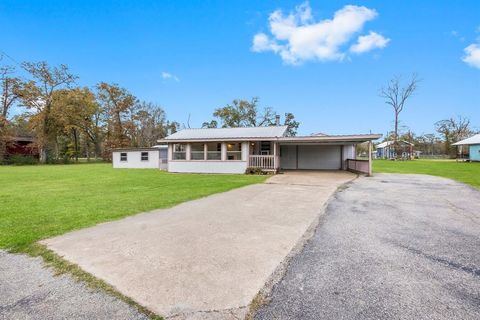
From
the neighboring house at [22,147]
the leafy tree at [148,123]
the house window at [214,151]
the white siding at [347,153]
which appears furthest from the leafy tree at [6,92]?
the white siding at [347,153]

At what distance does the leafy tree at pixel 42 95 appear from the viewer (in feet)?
103

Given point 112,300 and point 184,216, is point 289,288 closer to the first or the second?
point 112,300

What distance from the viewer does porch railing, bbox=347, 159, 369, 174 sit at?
15.8 metres

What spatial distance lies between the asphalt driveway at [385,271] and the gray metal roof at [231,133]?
40.2 feet

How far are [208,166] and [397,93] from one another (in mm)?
35425

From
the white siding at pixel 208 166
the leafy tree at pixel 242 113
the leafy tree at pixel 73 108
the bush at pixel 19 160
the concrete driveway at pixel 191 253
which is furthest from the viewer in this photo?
the leafy tree at pixel 242 113

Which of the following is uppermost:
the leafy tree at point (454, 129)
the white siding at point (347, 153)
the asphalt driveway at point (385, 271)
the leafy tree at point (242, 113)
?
the leafy tree at point (242, 113)

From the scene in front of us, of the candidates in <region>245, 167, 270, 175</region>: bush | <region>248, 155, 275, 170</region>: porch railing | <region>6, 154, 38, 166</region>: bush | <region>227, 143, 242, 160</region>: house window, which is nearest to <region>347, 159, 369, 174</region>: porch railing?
<region>248, 155, 275, 170</region>: porch railing

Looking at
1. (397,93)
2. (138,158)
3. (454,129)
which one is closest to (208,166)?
(138,158)

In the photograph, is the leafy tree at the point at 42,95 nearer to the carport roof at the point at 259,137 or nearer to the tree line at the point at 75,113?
the tree line at the point at 75,113

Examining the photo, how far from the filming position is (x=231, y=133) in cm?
1956

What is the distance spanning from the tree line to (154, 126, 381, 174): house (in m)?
5.85

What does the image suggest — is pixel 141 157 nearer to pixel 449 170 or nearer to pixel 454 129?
pixel 449 170

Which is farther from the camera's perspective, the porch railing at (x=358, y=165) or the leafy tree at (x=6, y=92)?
the leafy tree at (x=6, y=92)
